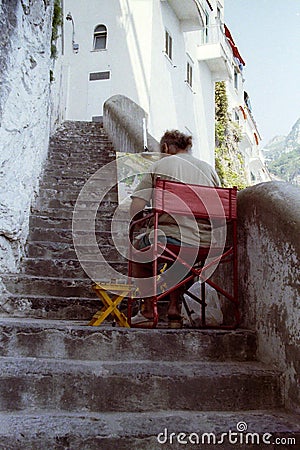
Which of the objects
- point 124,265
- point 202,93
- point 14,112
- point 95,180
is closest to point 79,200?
point 95,180

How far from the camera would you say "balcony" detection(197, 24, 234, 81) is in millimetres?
16305

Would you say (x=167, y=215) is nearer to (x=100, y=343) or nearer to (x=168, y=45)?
(x=100, y=343)

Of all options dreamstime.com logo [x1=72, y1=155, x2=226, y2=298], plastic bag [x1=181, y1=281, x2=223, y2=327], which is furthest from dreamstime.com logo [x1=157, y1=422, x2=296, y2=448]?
plastic bag [x1=181, y1=281, x2=223, y2=327]

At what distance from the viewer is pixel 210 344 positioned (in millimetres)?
2609

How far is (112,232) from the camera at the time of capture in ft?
15.7

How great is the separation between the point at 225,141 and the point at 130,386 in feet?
59.7

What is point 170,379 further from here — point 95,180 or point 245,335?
point 95,180

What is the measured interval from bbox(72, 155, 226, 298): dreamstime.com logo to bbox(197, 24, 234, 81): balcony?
445 inches

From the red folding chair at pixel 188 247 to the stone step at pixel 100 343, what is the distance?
187 millimetres

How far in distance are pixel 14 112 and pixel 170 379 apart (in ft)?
8.11

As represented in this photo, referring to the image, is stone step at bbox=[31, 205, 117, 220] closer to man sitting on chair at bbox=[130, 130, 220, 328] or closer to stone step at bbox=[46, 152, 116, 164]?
stone step at bbox=[46, 152, 116, 164]

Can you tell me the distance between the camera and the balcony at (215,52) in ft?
53.5

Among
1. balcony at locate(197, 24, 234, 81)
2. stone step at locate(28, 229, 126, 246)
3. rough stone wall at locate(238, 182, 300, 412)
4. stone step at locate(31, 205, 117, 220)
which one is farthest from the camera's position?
balcony at locate(197, 24, 234, 81)

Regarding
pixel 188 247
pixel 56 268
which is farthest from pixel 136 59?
pixel 188 247
